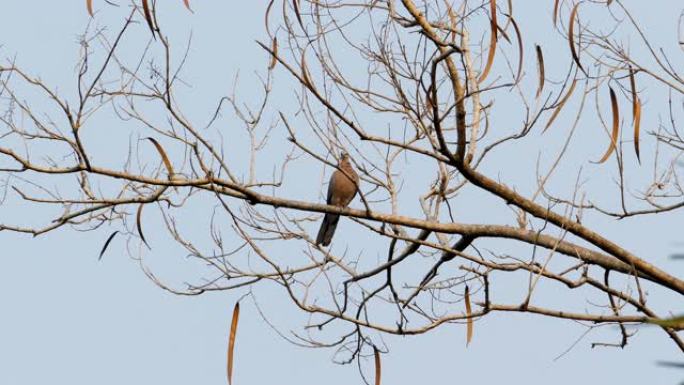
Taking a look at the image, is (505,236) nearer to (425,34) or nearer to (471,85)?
(471,85)

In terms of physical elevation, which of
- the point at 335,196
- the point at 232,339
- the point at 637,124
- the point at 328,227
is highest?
the point at 335,196

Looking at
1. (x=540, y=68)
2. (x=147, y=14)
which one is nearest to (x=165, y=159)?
(x=147, y=14)

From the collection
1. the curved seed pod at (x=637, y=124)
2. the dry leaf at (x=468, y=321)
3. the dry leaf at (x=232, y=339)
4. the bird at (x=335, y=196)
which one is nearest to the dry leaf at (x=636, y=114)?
the curved seed pod at (x=637, y=124)

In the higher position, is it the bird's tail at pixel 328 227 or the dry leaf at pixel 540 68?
the bird's tail at pixel 328 227

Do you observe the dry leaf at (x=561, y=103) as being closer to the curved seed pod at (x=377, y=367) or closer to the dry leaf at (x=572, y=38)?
the dry leaf at (x=572, y=38)

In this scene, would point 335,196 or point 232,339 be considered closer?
point 232,339

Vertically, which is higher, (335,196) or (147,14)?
(335,196)

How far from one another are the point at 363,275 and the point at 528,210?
0.91 metres

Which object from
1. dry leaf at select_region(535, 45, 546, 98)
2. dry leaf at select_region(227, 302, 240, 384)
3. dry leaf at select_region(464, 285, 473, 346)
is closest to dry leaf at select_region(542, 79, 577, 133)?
dry leaf at select_region(535, 45, 546, 98)

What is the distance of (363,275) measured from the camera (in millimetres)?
4707

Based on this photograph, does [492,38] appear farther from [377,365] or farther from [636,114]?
[377,365]

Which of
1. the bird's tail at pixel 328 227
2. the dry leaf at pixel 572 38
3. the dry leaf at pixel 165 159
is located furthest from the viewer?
the bird's tail at pixel 328 227

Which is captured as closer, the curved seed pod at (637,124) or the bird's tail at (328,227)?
the curved seed pod at (637,124)

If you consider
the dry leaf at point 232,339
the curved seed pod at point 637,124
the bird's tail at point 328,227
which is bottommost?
the dry leaf at point 232,339
